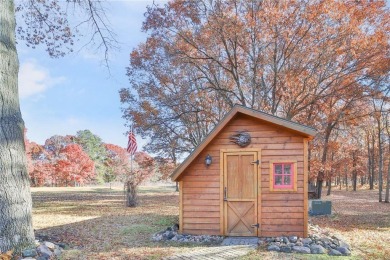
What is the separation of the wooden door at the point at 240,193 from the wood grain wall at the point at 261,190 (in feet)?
0.60

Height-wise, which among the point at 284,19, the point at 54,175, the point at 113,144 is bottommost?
the point at 54,175

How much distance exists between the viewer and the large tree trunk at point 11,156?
6.66 metres

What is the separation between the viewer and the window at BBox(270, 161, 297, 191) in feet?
28.7

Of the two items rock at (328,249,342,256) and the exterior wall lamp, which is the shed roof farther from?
rock at (328,249,342,256)

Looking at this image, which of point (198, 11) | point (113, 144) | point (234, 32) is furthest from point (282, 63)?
point (113, 144)

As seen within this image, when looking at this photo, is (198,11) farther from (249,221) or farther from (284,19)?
(249,221)

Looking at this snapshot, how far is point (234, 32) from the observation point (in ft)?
46.0

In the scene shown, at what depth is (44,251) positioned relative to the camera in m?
6.51

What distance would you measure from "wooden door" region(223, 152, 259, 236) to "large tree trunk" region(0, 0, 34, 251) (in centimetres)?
474

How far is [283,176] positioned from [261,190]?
67 cm

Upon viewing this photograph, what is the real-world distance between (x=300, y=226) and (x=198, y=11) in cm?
996

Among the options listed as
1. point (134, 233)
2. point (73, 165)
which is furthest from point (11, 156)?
point (73, 165)

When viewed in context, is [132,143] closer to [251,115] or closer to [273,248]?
[251,115]

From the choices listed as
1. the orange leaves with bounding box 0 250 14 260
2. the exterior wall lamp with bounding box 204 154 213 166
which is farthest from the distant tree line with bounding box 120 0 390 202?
the orange leaves with bounding box 0 250 14 260
